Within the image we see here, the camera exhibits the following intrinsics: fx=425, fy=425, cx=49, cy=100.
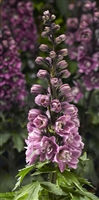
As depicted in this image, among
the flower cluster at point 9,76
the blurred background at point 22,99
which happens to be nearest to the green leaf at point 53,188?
the blurred background at point 22,99

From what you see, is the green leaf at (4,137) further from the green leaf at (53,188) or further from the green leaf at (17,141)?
the green leaf at (53,188)

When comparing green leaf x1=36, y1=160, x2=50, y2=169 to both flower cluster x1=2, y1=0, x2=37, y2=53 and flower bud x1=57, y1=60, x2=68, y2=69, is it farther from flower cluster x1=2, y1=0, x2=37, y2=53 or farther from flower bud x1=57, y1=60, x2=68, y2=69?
flower cluster x1=2, y1=0, x2=37, y2=53

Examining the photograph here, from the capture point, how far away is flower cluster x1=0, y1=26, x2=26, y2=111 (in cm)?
275

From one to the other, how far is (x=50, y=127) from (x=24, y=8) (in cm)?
231

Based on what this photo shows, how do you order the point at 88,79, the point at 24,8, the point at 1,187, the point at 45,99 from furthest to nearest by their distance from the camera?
the point at 24,8
the point at 88,79
the point at 1,187
the point at 45,99

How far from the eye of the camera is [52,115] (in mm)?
1597

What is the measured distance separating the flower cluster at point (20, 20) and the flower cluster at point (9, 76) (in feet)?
2.76

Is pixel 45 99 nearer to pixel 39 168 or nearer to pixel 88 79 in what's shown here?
pixel 39 168

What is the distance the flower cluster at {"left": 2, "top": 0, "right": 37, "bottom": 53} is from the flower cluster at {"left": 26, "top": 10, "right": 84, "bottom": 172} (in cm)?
213

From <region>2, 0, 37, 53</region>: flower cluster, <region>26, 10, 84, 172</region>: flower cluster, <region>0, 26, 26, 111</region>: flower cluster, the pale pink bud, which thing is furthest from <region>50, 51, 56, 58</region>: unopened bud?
<region>2, 0, 37, 53</region>: flower cluster

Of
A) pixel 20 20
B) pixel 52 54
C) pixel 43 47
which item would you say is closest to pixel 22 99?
pixel 20 20

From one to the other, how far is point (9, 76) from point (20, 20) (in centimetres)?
108

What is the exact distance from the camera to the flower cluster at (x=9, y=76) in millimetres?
2750

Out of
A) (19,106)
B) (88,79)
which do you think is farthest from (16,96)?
(88,79)
